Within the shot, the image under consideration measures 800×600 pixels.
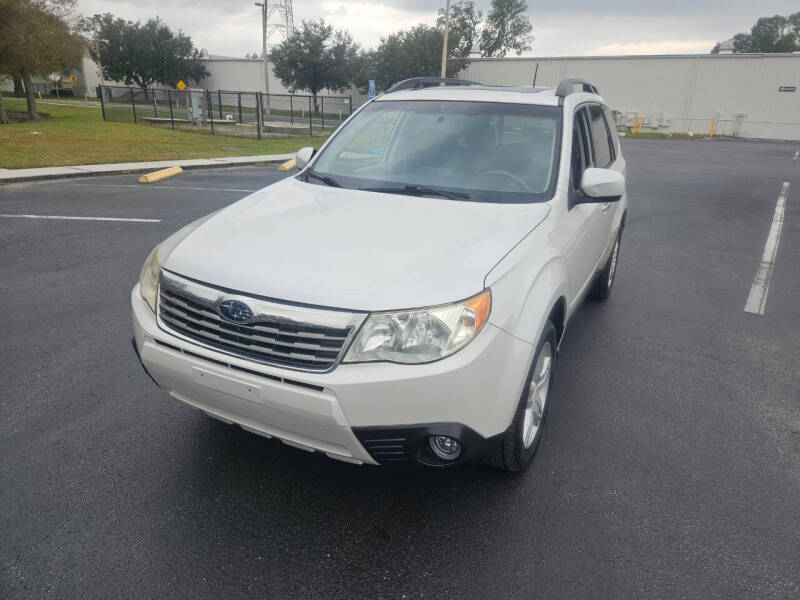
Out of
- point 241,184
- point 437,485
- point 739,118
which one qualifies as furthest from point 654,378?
point 739,118

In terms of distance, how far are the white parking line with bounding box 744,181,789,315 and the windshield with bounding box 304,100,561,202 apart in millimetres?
3367

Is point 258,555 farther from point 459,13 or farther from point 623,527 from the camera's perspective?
point 459,13

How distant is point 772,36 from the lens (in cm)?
8606

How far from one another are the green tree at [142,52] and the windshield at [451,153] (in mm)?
65942

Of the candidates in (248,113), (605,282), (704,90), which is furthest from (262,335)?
(704,90)

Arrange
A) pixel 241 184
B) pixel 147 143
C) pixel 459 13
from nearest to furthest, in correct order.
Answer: pixel 241 184
pixel 147 143
pixel 459 13

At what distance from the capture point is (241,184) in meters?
12.0

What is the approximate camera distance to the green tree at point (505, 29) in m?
80.3

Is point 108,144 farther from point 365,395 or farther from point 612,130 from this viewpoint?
point 365,395

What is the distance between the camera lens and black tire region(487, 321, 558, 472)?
103 inches

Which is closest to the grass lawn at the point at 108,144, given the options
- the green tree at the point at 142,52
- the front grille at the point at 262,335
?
the front grille at the point at 262,335

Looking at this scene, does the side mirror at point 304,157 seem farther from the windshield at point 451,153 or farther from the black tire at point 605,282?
the black tire at point 605,282

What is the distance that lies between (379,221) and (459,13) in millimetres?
81470

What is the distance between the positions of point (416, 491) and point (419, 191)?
1.63m
